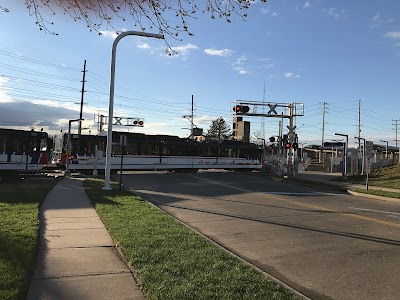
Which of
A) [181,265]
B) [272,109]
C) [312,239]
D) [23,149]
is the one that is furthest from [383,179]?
[181,265]

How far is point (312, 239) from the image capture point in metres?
8.67

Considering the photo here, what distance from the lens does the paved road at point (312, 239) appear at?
5.72 meters

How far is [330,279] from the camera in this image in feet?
19.1

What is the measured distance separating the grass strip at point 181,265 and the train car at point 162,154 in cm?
1942

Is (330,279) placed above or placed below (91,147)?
below

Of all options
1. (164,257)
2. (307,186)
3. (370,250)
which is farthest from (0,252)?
(307,186)

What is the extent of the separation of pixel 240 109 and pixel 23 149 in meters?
15.9

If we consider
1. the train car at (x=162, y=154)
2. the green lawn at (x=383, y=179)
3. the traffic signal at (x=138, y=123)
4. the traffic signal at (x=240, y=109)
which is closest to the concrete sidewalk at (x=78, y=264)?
the train car at (x=162, y=154)

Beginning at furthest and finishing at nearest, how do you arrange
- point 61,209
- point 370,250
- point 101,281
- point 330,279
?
point 61,209 < point 370,250 < point 330,279 < point 101,281

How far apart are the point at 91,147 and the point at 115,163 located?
2289 millimetres

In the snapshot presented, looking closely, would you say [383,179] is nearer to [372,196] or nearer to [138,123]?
[372,196]

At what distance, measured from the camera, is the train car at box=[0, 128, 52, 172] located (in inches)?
1008

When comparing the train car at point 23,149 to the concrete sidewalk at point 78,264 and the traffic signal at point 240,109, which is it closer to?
the traffic signal at point 240,109

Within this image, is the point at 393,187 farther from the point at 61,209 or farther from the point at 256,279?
the point at 256,279
